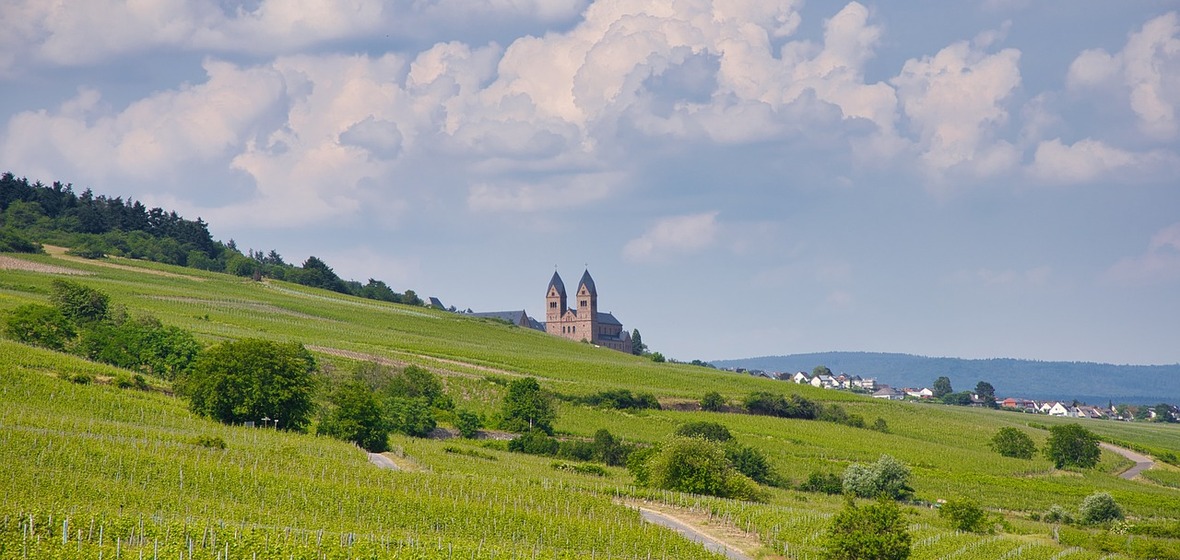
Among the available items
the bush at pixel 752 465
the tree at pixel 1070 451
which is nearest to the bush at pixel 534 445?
the bush at pixel 752 465

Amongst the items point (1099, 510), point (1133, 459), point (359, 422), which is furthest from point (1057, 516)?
point (1133, 459)

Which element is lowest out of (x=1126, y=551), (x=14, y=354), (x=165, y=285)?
(x=1126, y=551)

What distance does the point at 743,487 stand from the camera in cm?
7044

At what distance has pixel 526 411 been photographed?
328ft

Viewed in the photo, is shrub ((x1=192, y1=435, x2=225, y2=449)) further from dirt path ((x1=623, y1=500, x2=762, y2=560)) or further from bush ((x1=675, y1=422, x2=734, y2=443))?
bush ((x1=675, y1=422, x2=734, y2=443))

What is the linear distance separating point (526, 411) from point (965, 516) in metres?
44.5

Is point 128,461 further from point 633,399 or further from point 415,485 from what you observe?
point 633,399

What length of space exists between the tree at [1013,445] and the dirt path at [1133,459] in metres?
9.01

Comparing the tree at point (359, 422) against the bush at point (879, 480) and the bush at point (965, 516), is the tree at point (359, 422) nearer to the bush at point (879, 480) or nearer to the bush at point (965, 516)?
the bush at point (879, 480)

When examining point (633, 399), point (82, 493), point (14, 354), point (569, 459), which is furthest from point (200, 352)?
point (82, 493)

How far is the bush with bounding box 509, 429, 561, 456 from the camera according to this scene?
8881 centimetres

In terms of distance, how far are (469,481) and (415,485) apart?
14.0ft

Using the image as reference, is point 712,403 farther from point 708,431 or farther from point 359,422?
point 359,422

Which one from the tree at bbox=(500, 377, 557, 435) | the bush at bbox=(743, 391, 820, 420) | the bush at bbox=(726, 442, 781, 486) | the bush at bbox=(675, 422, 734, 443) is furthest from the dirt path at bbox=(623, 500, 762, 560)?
the bush at bbox=(743, 391, 820, 420)
